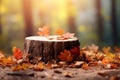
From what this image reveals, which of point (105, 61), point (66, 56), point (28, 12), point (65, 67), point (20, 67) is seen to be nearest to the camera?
point (20, 67)

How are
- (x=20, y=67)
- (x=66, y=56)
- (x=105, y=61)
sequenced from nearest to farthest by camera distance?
1. (x=20, y=67)
2. (x=66, y=56)
3. (x=105, y=61)

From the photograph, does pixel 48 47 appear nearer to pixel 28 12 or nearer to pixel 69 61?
pixel 69 61

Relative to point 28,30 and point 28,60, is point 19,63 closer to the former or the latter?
point 28,60

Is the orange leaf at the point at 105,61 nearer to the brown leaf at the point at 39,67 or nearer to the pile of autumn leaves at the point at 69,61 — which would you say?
the pile of autumn leaves at the point at 69,61

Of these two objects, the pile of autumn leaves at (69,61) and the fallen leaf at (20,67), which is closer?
the fallen leaf at (20,67)

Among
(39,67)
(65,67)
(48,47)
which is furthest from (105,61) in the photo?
(39,67)

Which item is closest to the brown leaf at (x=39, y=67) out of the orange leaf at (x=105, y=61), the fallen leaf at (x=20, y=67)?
the fallen leaf at (x=20, y=67)
